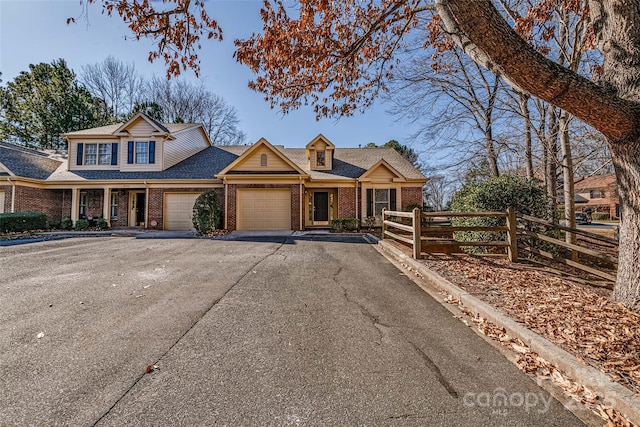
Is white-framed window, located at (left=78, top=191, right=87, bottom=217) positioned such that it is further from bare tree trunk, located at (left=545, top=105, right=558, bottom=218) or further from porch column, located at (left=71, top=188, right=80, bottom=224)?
bare tree trunk, located at (left=545, top=105, right=558, bottom=218)

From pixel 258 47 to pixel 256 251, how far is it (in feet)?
18.2

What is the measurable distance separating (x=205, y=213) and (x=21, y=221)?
8.88 m

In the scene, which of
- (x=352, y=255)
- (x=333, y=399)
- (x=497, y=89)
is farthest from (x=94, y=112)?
(x=333, y=399)

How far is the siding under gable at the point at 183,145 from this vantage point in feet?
56.9

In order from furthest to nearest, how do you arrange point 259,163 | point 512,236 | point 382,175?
point 382,175, point 259,163, point 512,236

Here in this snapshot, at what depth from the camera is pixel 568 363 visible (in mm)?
2455

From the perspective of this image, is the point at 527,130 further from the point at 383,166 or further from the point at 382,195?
the point at 382,195

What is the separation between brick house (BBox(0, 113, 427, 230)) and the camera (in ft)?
49.1

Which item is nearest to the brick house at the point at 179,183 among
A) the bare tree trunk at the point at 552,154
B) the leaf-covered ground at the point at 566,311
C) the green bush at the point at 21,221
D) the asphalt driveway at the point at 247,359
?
the green bush at the point at 21,221

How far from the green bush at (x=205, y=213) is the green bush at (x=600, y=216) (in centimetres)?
4881

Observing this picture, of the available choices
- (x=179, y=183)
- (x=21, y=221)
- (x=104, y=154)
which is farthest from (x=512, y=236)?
(x=104, y=154)

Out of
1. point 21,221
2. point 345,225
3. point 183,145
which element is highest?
point 183,145

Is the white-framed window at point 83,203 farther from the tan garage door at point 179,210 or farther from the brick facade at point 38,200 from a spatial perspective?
the tan garage door at point 179,210

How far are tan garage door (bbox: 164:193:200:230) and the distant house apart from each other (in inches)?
1952
